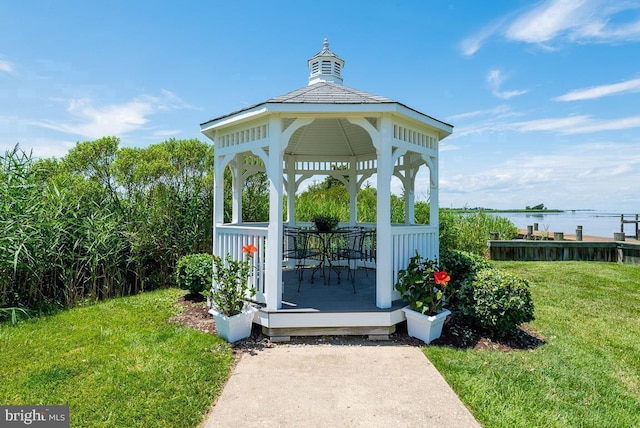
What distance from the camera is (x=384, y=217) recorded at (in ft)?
13.2

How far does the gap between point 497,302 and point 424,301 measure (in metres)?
0.81

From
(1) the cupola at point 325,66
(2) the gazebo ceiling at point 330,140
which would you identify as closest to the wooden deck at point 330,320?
(2) the gazebo ceiling at point 330,140

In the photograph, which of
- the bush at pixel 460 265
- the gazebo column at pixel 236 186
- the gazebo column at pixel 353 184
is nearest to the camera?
the bush at pixel 460 265

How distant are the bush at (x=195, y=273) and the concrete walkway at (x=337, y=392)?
2113 mm

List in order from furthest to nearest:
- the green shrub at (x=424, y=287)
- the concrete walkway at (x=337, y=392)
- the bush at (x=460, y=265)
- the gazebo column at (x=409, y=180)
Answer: the gazebo column at (x=409, y=180) → the bush at (x=460, y=265) → the green shrub at (x=424, y=287) → the concrete walkway at (x=337, y=392)

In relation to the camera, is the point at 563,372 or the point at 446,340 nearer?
the point at 563,372

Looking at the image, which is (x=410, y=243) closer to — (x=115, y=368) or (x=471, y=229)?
(x=115, y=368)

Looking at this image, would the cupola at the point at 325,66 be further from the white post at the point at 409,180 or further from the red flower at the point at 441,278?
the red flower at the point at 441,278

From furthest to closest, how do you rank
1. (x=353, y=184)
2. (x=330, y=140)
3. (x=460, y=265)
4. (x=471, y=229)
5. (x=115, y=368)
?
1. (x=471, y=229)
2. (x=353, y=184)
3. (x=330, y=140)
4. (x=460, y=265)
5. (x=115, y=368)

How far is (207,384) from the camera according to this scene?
2758 mm

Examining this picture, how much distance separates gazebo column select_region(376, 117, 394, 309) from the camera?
3990mm

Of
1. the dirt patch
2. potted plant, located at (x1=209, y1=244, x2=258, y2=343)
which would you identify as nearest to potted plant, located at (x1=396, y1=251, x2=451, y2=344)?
the dirt patch

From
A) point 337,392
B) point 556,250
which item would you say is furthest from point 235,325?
point 556,250

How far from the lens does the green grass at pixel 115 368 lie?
7.87ft
